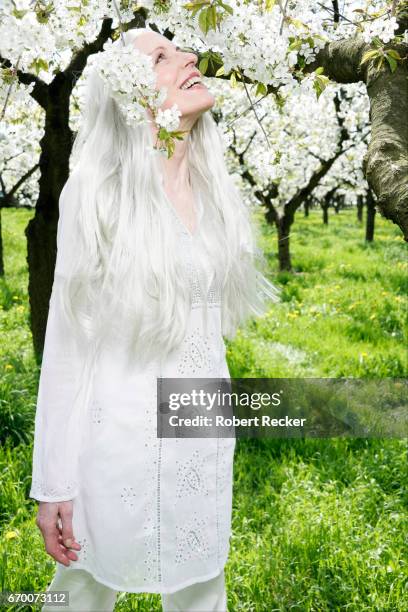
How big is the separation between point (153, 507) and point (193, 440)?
19 cm

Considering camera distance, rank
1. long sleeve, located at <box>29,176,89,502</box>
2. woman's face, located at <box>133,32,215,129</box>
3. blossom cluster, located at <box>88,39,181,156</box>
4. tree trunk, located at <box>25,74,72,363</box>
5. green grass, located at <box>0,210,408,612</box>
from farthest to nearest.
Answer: tree trunk, located at <box>25,74,72,363</box> → green grass, located at <box>0,210,408,612</box> → woman's face, located at <box>133,32,215,129</box> → long sleeve, located at <box>29,176,89,502</box> → blossom cluster, located at <box>88,39,181,156</box>

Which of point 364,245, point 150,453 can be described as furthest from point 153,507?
point 364,245

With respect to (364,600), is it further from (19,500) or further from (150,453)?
(19,500)

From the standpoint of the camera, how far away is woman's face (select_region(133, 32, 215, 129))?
1.72 metres

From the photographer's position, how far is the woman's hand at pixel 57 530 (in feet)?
5.21

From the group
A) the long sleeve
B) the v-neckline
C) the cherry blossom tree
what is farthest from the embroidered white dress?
the cherry blossom tree

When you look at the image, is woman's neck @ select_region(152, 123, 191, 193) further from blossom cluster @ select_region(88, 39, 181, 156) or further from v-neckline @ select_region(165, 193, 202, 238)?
blossom cluster @ select_region(88, 39, 181, 156)

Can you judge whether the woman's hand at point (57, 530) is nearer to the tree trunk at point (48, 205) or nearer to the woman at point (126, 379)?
the woman at point (126, 379)

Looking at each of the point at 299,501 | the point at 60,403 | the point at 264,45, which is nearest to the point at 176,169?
the point at 264,45

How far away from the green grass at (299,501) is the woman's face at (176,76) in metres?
0.91

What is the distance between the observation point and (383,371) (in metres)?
4.64

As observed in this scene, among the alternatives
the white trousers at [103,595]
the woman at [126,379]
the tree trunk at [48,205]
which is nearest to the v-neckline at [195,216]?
the woman at [126,379]

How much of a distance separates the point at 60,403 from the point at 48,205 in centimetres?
294

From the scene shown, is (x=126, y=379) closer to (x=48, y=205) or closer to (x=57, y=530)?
A: (x=57, y=530)
